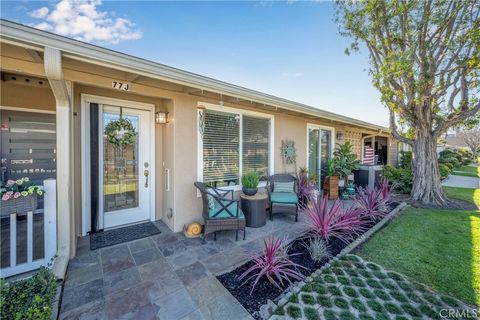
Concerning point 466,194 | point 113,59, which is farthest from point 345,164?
point 113,59

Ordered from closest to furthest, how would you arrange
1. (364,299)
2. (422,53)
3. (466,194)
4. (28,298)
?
(28,298) → (364,299) → (422,53) → (466,194)

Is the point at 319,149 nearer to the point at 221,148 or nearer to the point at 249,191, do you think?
the point at 249,191

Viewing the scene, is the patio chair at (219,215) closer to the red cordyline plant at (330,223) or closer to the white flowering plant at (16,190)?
the red cordyline plant at (330,223)

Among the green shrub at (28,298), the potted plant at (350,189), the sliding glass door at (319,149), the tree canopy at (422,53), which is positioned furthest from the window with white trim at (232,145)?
the tree canopy at (422,53)

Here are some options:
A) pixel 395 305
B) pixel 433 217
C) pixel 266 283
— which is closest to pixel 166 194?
pixel 266 283

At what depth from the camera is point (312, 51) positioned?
6.80 metres

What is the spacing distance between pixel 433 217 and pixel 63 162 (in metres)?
7.51

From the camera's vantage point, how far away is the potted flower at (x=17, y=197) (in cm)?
228

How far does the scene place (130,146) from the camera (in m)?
4.01

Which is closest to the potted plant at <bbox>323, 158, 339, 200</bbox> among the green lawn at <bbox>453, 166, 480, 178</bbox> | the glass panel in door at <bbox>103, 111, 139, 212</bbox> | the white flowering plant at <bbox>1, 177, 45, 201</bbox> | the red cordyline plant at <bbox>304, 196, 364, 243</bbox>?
the red cordyline plant at <bbox>304, 196, 364, 243</bbox>

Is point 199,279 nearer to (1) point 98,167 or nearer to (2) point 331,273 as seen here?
(2) point 331,273

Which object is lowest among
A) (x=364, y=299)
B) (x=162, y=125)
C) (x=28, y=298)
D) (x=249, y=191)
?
(x=364, y=299)

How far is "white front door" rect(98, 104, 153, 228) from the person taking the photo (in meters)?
3.76

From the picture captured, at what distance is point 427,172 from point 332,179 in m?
2.87
